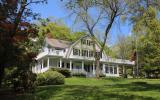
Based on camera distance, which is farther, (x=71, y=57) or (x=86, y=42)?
(x=86, y=42)

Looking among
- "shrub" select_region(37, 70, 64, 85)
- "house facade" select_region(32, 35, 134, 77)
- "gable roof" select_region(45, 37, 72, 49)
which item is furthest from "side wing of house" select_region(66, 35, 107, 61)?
"shrub" select_region(37, 70, 64, 85)

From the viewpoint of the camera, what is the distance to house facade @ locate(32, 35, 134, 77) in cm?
→ 5381

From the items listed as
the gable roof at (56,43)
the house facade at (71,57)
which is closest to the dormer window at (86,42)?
the house facade at (71,57)

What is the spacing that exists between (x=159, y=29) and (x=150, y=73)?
33.4 metres

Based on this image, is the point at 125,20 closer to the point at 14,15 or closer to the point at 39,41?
the point at 39,41

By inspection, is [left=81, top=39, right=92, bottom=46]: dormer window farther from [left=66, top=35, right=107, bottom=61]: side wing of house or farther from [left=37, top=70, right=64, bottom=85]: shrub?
[left=37, top=70, right=64, bottom=85]: shrub

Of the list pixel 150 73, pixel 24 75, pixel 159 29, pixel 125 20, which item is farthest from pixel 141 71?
pixel 24 75

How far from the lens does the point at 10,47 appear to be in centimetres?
2019

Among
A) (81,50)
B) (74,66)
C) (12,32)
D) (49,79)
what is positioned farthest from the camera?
(81,50)

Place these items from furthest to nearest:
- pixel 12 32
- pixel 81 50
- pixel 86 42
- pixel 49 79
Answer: pixel 86 42
pixel 81 50
pixel 49 79
pixel 12 32

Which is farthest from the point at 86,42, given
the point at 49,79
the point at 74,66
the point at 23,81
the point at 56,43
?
the point at 23,81

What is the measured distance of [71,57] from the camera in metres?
56.5

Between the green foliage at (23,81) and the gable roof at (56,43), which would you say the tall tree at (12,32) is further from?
the gable roof at (56,43)

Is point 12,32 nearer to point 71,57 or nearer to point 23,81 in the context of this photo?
point 23,81
